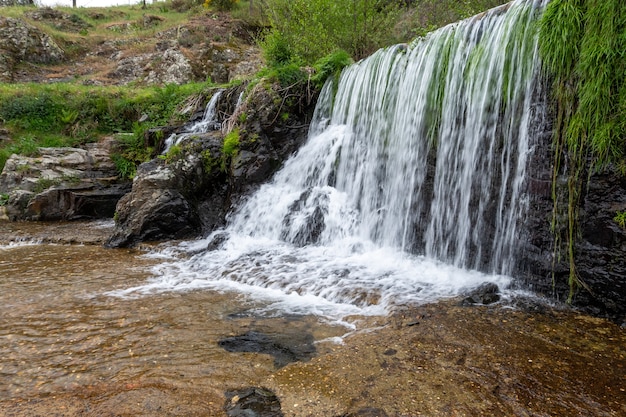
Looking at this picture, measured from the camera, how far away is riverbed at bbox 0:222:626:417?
2834 mm

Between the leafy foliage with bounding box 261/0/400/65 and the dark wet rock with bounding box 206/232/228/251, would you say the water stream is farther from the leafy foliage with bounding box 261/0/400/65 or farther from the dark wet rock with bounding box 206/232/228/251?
the leafy foliage with bounding box 261/0/400/65

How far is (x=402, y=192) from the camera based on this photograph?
285 inches

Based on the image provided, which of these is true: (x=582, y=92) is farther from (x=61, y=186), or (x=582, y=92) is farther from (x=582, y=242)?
(x=61, y=186)

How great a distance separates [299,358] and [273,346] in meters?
Answer: 0.35

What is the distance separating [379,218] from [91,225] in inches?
301

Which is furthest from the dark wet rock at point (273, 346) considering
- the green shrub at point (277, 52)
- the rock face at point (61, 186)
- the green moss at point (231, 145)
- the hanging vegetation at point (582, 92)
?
the green shrub at point (277, 52)

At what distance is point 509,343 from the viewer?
369 centimetres

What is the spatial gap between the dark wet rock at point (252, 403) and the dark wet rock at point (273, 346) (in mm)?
446

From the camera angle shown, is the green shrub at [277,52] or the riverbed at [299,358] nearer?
the riverbed at [299,358]

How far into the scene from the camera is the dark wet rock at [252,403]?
2.75 metres

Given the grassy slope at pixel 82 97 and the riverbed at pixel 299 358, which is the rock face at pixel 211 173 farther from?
the grassy slope at pixel 82 97

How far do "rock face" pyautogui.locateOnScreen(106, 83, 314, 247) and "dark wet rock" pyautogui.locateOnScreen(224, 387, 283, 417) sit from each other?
6445 millimetres

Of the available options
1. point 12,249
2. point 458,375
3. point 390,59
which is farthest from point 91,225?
point 458,375

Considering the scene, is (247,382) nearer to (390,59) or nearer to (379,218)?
(379,218)
